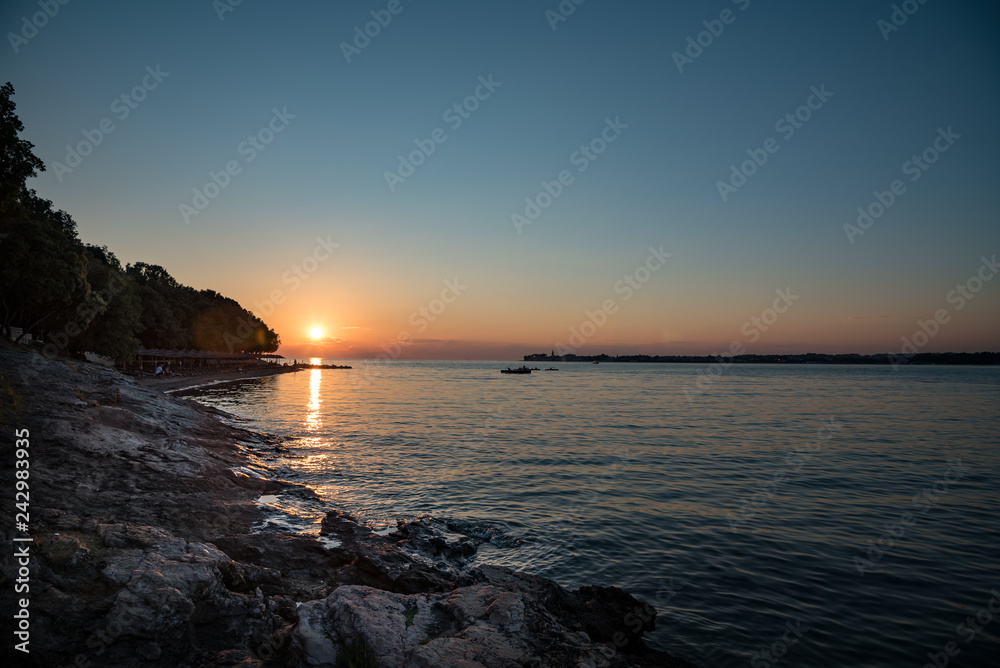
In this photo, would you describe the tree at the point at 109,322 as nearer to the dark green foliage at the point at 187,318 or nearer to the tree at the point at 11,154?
the dark green foliage at the point at 187,318

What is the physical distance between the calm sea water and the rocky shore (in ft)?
5.62

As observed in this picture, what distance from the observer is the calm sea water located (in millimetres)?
8805

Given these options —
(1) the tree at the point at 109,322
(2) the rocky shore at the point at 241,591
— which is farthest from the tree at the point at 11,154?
(1) the tree at the point at 109,322

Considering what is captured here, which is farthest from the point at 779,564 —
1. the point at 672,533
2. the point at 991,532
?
the point at 991,532

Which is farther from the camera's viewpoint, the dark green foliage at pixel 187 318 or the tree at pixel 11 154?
the dark green foliage at pixel 187 318

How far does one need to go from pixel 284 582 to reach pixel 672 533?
1025cm

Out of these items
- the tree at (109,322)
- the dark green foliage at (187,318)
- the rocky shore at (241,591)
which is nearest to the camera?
the rocky shore at (241,591)

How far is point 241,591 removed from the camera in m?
7.54

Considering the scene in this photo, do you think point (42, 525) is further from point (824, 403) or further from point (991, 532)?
point (824, 403)

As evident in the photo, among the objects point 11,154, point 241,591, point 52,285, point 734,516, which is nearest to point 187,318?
point 52,285

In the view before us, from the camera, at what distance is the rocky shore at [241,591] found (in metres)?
5.50

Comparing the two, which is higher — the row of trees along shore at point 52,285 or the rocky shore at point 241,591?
the row of trees along shore at point 52,285

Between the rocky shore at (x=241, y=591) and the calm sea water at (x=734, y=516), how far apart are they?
1712 millimetres

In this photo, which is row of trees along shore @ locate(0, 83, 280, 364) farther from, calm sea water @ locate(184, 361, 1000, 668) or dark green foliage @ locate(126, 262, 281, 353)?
calm sea water @ locate(184, 361, 1000, 668)
